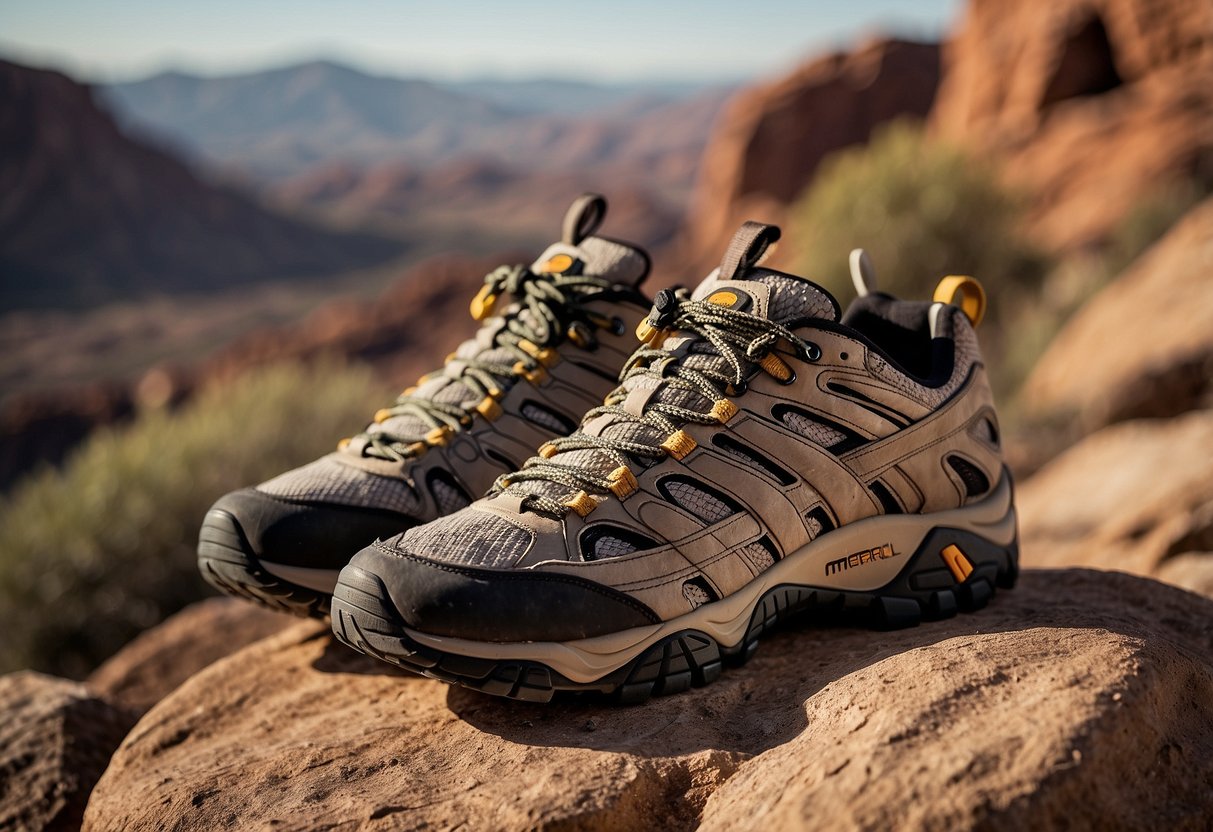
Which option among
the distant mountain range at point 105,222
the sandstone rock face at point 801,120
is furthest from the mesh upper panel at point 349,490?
the distant mountain range at point 105,222

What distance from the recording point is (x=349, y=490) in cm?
249

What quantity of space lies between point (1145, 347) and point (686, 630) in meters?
5.55

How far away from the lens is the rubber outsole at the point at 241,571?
93.8 inches

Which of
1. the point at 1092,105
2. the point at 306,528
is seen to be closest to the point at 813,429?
the point at 306,528

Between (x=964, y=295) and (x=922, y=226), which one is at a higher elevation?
(x=964, y=295)

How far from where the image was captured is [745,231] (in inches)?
96.0

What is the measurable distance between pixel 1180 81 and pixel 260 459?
18044 mm

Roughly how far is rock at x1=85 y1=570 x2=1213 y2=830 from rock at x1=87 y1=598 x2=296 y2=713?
4.25ft

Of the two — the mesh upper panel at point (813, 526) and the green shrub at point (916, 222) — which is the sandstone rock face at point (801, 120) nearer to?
the green shrub at point (916, 222)

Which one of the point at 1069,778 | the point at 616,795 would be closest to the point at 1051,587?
the point at 1069,778

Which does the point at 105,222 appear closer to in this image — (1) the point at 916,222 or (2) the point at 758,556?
(1) the point at 916,222

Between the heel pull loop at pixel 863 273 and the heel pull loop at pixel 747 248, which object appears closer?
the heel pull loop at pixel 747 248

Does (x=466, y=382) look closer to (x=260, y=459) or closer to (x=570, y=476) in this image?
(x=570, y=476)

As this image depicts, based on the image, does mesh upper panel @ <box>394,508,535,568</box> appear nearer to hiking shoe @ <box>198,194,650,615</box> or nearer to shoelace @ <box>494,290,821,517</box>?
shoelace @ <box>494,290,821,517</box>
